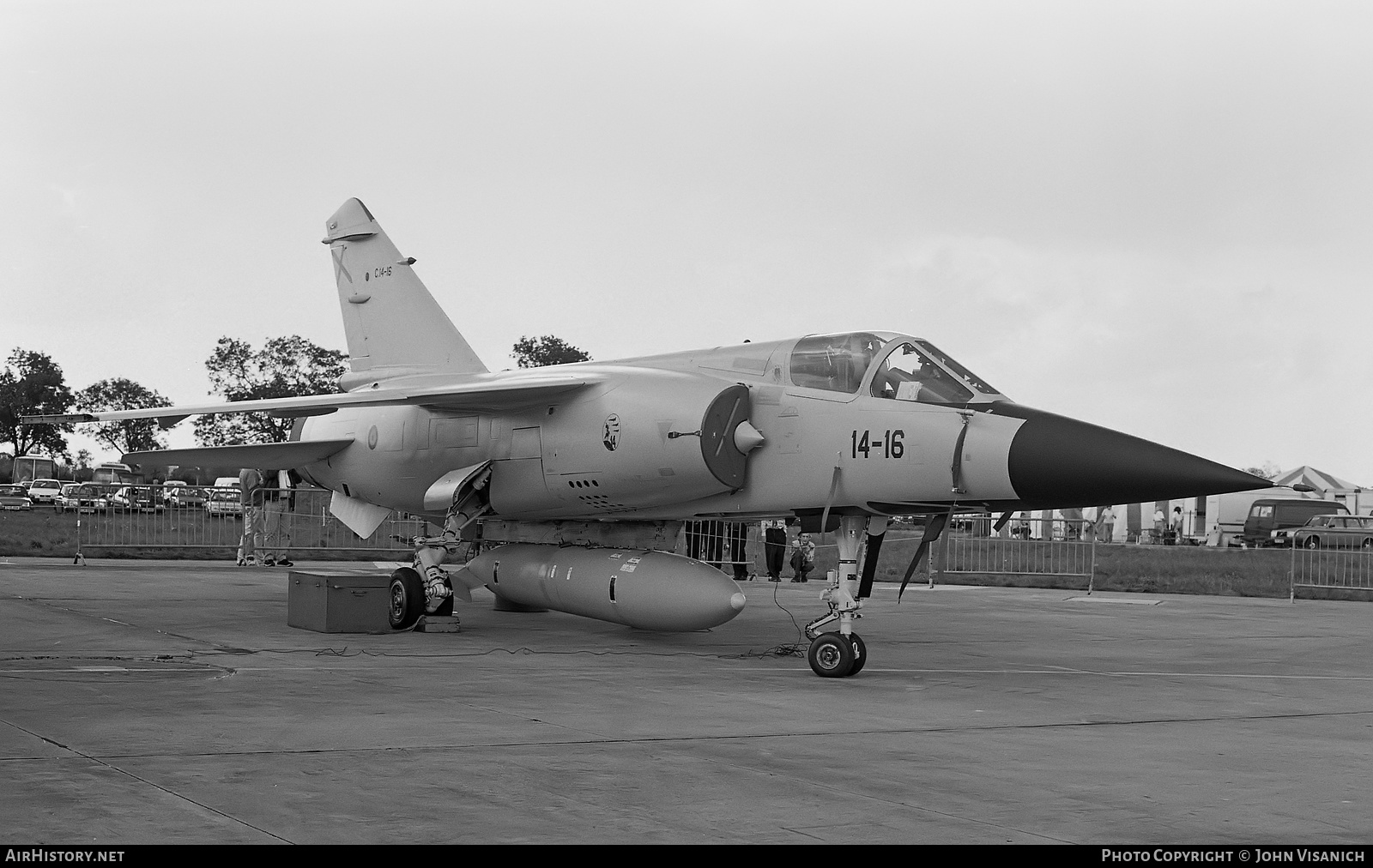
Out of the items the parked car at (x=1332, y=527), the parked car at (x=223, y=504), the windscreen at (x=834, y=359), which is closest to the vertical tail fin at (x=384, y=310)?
the windscreen at (x=834, y=359)

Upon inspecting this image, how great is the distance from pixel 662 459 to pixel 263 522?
51.3 ft

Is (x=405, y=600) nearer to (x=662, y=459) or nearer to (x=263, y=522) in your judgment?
(x=662, y=459)

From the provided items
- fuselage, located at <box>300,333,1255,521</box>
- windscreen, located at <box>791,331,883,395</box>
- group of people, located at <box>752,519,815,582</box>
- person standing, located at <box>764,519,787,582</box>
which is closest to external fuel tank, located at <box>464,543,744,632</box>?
fuselage, located at <box>300,333,1255,521</box>

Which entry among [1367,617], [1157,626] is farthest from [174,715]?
[1367,617]

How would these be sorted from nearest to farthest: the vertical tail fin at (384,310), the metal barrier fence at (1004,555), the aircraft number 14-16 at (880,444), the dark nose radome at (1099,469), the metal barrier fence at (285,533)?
the dark nose radome at (1099,469) → the aircraft number 14-16 at (880,444) → the vertical tail fin at (384,310) → the metal barrier fence at (1004,555) → the metal barrier fence at (285,533)

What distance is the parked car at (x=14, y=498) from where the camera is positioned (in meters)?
54.0

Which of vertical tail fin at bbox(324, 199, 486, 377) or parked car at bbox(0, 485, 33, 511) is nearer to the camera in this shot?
vertical tail fin at bbox(324, 199, 486, 377)

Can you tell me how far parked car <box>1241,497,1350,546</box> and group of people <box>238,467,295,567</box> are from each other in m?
40.5

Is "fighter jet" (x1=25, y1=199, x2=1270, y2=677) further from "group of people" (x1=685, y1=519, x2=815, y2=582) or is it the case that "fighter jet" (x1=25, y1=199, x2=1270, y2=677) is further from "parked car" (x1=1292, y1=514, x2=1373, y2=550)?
"parked car" (x1=1292, y1=514, x2=1373, y2=550)

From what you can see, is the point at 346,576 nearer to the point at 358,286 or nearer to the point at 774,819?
the point at 358,286

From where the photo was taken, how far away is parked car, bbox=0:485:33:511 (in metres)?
54.0

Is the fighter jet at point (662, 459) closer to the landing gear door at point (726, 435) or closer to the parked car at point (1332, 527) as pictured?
the landing gear door at point (726, 435)

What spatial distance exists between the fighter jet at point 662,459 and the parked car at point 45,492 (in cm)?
4865

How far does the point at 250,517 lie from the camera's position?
82.9 feet
